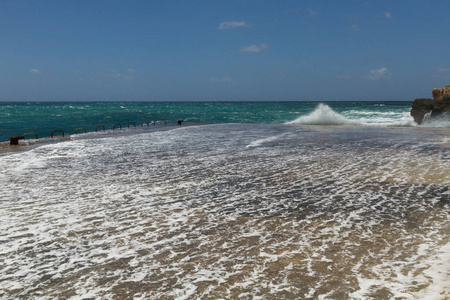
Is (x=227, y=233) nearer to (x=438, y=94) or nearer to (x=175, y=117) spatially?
(x=438, y=94)

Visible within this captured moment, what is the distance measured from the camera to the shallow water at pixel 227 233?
368 cm

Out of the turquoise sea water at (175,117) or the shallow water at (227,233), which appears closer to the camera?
the shallow water at (227,233)

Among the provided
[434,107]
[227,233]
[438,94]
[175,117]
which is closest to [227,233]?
[227,233]

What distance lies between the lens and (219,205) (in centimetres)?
664

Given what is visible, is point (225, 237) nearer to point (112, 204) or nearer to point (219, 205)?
point (219, 205)

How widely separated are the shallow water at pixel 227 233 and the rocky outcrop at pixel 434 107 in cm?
2607

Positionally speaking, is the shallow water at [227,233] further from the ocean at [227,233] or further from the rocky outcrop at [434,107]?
the rocky outcrop at [434,107]

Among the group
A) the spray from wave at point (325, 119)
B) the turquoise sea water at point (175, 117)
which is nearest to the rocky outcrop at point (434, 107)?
the turquoise sea water at point (175, 117)

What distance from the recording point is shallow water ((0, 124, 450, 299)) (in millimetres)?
3676

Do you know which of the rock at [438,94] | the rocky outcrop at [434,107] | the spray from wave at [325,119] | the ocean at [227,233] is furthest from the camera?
the spray from wave at [325,119]

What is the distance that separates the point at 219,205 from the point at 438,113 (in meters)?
32.6

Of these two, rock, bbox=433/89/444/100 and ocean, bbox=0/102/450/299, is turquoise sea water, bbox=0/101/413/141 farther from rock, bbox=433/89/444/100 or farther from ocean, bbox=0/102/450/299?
ocean, bbox=0/102/450/299

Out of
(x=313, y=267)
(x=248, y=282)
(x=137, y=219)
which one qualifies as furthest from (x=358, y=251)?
(x=137, y=219)

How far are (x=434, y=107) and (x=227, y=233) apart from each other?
34056 mm
